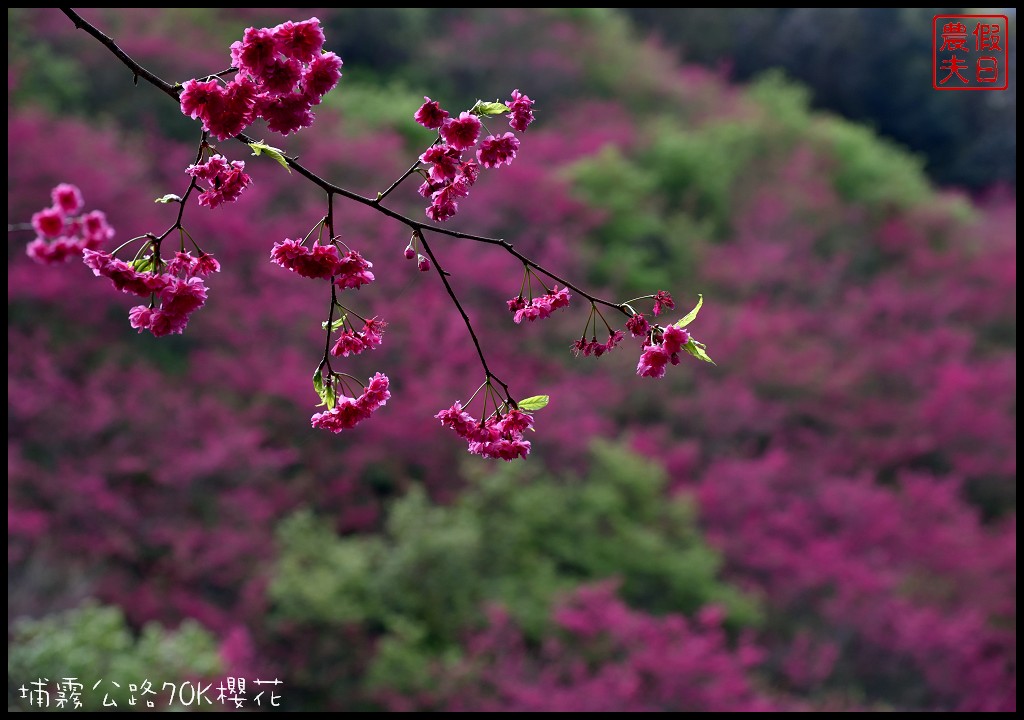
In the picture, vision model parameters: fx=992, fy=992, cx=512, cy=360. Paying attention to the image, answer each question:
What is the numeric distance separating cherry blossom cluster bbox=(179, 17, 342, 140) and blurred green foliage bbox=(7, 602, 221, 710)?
2.84m

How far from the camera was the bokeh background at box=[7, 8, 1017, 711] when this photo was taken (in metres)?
4.14

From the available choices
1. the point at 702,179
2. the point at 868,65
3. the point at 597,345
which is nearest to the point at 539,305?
the point at 597,345

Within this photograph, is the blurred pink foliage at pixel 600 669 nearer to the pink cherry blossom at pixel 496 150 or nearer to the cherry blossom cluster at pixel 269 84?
the pink cherry blossom at pixel 496 150

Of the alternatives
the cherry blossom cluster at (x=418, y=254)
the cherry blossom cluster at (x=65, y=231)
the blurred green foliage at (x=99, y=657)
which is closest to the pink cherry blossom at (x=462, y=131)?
the cherry blossom cluster at (x=418, y=254)

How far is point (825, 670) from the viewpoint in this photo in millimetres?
4570

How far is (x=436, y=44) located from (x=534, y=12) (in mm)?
1069

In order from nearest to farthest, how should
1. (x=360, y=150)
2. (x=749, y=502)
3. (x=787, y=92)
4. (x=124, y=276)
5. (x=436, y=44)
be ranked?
1. (x=124, y=276)
2. (x=749, y=502)
3. (x=360, y=150)
4. (x=436, y=44)
5. (x=787, y=92)

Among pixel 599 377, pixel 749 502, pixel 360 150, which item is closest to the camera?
pixel 749 502

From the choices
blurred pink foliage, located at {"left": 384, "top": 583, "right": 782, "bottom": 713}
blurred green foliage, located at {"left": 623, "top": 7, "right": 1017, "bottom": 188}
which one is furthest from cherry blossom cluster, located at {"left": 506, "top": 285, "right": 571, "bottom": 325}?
blurred green foliage, located at {"left": 623, "top": 7, "right": 1017, "bottom": 188}

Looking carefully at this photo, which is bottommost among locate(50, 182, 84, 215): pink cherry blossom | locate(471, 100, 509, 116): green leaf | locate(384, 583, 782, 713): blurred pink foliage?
locate(384, 583, 782, 713): blurred pink foliage

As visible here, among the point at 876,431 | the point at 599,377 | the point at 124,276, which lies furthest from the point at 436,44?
the point at 124,276

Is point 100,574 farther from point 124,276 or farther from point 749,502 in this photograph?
point 124,276

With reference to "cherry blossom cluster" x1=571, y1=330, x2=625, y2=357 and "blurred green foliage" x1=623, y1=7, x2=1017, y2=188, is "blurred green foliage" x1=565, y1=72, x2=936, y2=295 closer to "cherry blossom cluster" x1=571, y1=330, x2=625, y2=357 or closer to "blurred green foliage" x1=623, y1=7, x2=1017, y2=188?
"blurred green foliage" x1=623, y1=7, x2=1017, y2=188

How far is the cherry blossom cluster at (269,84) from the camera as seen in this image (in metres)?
0.99
